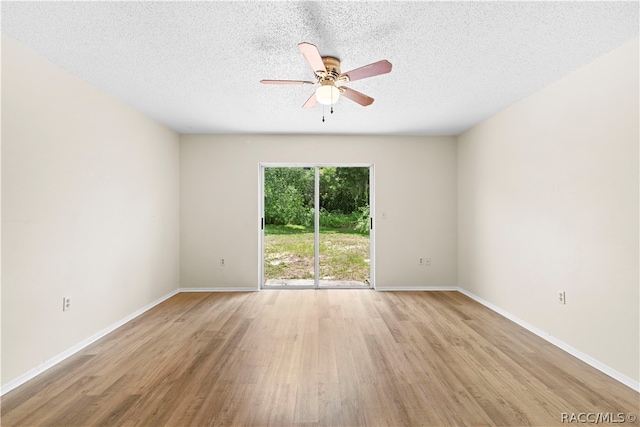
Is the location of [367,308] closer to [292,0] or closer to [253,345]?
[253,345]

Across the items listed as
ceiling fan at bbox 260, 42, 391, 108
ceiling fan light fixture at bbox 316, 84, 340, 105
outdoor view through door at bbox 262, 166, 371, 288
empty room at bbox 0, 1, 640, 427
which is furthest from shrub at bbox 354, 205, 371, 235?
ceiling fan light fixture at bbox 316, 84, 340, 105

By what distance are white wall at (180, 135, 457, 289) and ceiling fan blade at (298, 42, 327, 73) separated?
8.58 feet

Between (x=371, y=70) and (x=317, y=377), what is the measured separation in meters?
2.21

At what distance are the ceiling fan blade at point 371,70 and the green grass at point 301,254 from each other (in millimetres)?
2915

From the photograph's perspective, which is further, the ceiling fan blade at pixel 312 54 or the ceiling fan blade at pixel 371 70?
the ceiling fan blade at pixel 371 70

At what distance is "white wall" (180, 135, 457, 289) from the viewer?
4.56 m

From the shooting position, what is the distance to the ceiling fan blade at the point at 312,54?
1741mm

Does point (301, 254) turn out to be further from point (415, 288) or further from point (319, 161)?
point (415, 288)

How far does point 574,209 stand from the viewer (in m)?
2.51

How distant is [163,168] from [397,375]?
3821 millimetres

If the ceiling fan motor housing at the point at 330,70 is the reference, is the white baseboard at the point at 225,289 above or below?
below

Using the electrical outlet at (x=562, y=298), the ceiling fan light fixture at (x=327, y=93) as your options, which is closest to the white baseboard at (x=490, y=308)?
the electrical outlet at (x=562, y=298)

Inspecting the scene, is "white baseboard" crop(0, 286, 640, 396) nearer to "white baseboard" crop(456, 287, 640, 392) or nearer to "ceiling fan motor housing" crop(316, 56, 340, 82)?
"white baseboard" crop(456, 287, 640, 392)

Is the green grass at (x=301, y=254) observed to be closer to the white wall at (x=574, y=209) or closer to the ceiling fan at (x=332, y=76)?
the white wall at (x=574, y=209)
